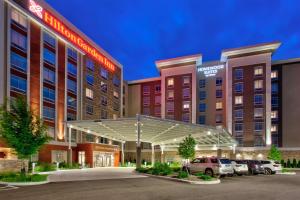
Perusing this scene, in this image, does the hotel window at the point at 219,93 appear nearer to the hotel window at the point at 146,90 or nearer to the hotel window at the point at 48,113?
the hotel window at the point at 146,90

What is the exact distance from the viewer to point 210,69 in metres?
78.6

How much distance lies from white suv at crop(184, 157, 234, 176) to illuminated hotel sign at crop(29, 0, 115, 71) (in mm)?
29848

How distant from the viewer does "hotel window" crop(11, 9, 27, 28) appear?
4109cm

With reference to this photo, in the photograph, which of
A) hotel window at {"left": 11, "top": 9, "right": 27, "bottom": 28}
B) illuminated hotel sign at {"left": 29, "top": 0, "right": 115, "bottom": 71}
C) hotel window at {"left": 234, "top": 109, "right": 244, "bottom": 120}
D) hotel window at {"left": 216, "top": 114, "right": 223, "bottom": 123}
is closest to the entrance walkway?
hotel window at {"left": 11, "top": 9, "right": 27, "bottom": 28}

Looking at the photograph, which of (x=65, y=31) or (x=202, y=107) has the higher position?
(x=65, y=31)

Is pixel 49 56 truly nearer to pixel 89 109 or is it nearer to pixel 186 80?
pixel 89 109

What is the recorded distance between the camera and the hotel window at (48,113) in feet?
156

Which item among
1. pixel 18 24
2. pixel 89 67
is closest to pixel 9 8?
pixel 18 24

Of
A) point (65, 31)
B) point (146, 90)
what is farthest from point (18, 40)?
point (146, 90)

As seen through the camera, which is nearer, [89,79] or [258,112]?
[89,79]

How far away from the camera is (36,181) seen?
2267cm

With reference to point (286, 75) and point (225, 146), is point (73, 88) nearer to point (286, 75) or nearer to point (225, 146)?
point (225, 146)

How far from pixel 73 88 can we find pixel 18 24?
15.9 meters

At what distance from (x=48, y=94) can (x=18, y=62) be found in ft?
25.4
